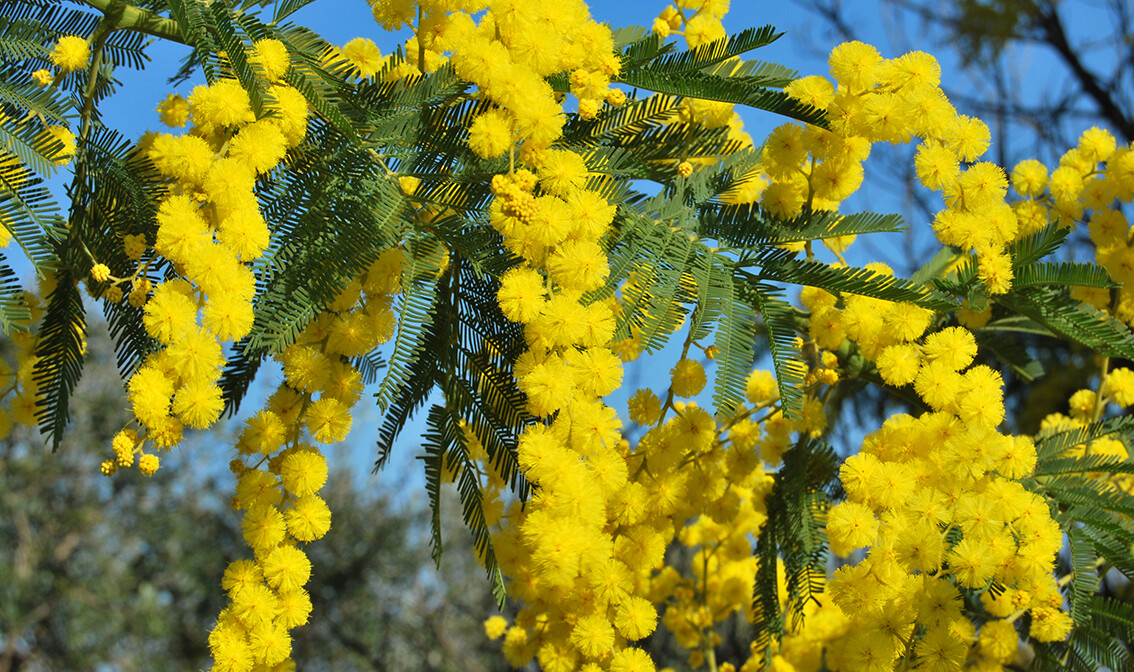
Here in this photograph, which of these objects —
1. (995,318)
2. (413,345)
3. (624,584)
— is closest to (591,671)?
(624,584)

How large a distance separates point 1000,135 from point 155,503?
365 inches

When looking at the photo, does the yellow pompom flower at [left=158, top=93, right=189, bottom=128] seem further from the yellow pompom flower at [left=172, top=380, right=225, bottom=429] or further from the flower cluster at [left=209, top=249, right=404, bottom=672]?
the yellow pompom flower at [left=172, top=380, right=225, bottom=429]

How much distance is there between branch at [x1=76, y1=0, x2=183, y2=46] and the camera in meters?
1.46

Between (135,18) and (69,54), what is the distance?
0.13 meters

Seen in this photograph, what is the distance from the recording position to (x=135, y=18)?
1.47 metres

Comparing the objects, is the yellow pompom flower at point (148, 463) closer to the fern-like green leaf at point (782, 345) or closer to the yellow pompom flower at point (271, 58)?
the yellow pompom flower at point (271, 58)

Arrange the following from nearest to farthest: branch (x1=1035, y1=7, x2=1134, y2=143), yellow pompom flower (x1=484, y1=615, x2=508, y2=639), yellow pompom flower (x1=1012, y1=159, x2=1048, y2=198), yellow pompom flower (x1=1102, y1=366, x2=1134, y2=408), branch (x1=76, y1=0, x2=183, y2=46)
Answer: branch (x1=76, y1=0, x2=183, y2=46)
yellow pompom flower (x1=1012, y1=159, x2=1048, y2=198)
yellow pompom flower (x1=1102, y1=366, x2=1134, y2=408)
yellow pompom flower (x1=484, y1=615, x2=508, y2=639)
branch (x1=1035, y1=7, x2=1134, y2=143)

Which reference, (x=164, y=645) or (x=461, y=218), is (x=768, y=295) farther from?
(x=164, y=645)

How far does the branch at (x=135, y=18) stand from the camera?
4.80 ft

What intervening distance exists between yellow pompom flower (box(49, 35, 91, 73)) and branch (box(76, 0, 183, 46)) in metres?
0.08

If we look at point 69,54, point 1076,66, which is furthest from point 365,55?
point 1076,66

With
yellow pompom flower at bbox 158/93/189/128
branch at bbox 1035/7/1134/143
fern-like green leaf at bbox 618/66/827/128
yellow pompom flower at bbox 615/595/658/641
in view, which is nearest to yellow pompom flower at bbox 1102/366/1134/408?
fern-like green leaf at bbox 618/66/827/128

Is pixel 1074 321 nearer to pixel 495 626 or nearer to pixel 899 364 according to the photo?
pixel 899 364

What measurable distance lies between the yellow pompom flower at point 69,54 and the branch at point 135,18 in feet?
0.26
